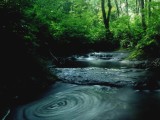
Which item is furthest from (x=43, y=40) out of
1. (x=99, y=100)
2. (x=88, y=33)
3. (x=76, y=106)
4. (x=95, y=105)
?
(x=95, y=105)

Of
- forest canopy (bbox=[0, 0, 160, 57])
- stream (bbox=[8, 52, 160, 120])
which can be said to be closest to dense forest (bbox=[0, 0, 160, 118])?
forest canopy (bbox=[0, 0, 160, 57])

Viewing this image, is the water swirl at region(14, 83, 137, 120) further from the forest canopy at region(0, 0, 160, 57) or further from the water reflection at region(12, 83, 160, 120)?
the forest canopy at region(0, 0, 160, 57)

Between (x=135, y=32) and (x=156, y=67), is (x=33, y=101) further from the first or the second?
(x=135, y=32)

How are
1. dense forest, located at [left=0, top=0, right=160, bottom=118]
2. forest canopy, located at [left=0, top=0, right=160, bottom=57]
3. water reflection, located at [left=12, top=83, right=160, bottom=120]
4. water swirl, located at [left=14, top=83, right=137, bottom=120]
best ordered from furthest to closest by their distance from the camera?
forest canopy, located at [left=0, top=0, right=160, bottom=57]
dense forest, located at [left=0, top=0, right=160, bottom=118]
water swirl, located at [left=14, top=83, right=137, bottom=120]
water reflection, located at [left=12, top=83, right=160, bottom=120]

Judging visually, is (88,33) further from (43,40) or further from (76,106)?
(76,106)

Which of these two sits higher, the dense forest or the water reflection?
the dense forest

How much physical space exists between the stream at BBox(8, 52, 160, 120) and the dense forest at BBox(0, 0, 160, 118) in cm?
101

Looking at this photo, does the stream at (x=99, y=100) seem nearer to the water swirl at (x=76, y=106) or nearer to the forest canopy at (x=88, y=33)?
the water swirl at (x=76, y=106)

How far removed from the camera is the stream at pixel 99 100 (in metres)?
5.25

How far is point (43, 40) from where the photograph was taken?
15.3 m

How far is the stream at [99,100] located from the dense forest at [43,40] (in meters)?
1.01

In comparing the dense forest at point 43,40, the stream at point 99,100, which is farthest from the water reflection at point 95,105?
the dense forest at point 43,40

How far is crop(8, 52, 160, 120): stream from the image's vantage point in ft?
17.2

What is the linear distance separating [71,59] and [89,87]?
8.66 m
